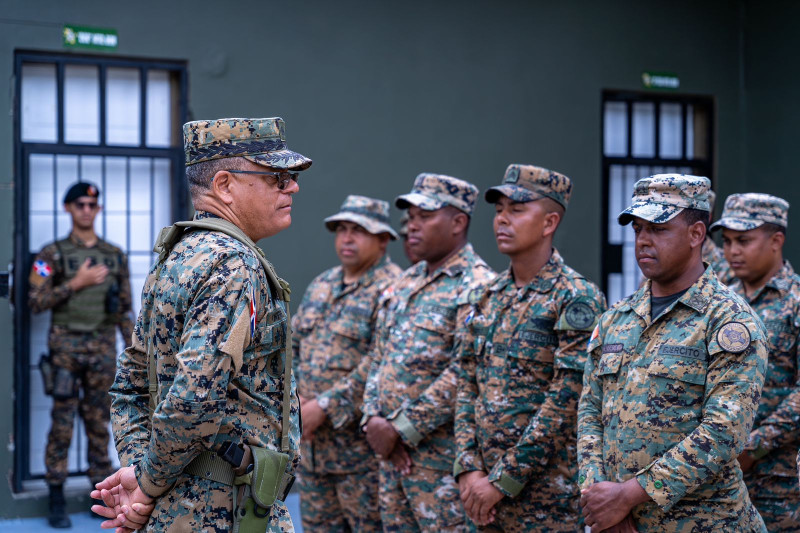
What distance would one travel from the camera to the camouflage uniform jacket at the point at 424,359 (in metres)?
4.09

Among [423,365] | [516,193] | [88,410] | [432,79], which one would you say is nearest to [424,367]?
[423,365]

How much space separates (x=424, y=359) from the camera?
425cm

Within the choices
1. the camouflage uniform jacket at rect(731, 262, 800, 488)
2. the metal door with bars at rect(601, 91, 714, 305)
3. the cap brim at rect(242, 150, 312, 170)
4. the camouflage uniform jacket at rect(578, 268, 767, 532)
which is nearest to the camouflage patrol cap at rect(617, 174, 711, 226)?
the camouflage uniform jacket at rect(578, 268, 767, 532)

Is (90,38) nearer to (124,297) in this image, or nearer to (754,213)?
(124,297)

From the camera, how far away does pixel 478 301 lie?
12.8ft

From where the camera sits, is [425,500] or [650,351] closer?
[650,351]

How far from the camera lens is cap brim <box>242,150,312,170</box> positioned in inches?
99.8

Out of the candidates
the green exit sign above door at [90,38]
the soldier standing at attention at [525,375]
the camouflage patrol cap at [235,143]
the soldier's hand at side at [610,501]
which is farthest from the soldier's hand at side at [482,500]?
the green exit sign above door at [90,38]

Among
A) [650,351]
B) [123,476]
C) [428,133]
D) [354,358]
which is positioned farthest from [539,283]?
[428,133]

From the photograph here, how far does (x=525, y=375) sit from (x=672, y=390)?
2.80 feet

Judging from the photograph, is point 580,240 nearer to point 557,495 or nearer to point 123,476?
point 557,495

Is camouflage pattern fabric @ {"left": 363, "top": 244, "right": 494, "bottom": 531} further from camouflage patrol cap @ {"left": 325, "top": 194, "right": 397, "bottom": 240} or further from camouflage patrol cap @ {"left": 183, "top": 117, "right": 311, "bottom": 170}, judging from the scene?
camouflage patrol cap @ {"left": 183, "top": 117, "right": 311, "bottom": 170}

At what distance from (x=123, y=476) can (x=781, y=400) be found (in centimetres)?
294

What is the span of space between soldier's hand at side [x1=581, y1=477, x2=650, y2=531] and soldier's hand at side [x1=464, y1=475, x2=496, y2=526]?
650mm
